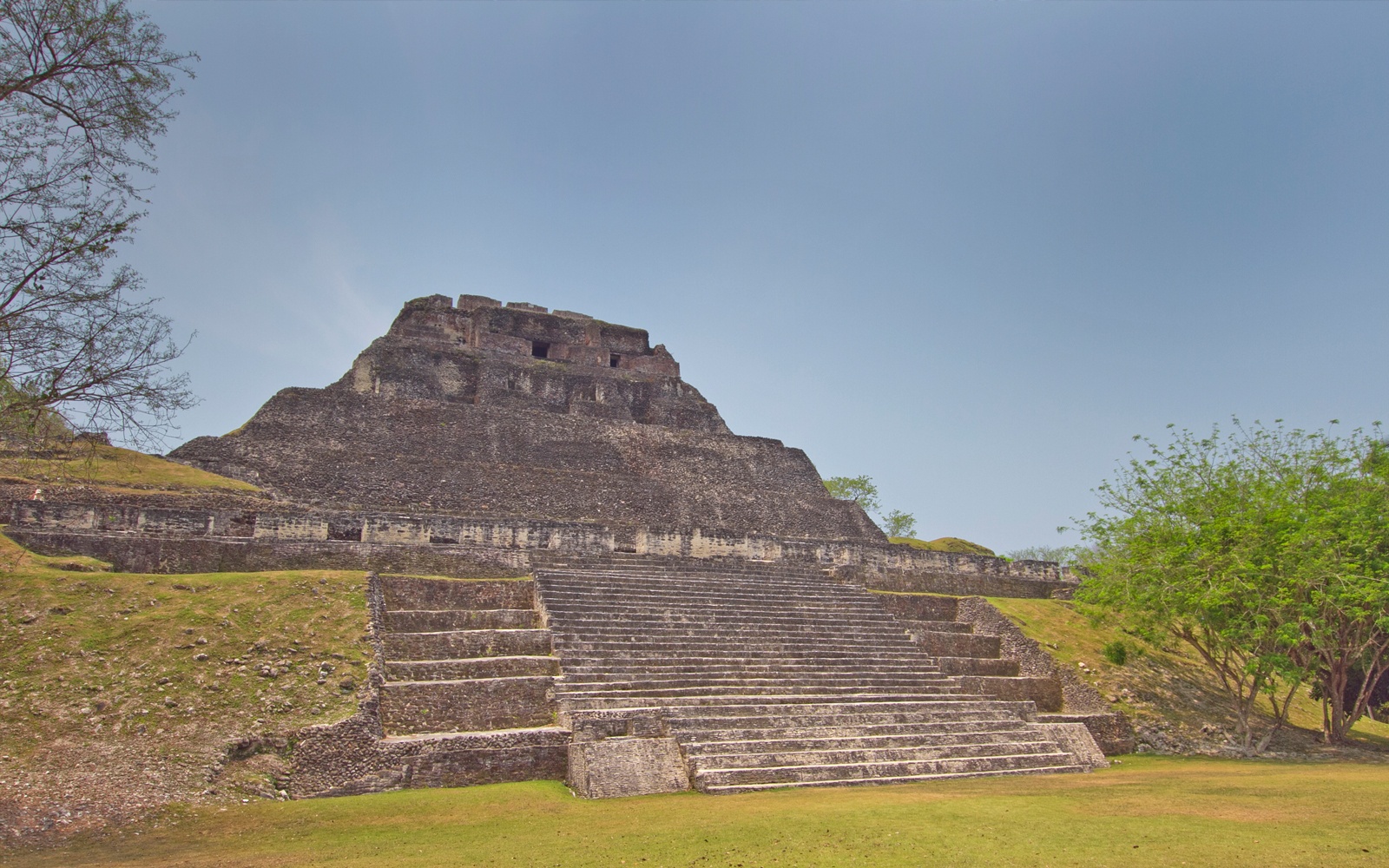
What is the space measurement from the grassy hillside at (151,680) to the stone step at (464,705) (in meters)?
0.44

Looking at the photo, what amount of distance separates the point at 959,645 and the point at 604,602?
5.62m

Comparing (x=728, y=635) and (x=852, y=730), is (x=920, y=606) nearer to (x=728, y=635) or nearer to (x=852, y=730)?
(x=728, y=635)

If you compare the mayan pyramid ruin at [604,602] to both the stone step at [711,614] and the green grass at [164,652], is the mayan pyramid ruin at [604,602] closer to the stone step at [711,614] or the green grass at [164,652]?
the stone step at [711,614]

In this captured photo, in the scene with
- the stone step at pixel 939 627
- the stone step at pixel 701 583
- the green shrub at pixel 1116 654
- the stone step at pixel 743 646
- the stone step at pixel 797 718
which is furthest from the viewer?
the stone step at pixel 939 627

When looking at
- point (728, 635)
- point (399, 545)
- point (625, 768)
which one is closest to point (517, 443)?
point (399, 545)

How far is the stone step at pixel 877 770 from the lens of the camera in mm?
7844

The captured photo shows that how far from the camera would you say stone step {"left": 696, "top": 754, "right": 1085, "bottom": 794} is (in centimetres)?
769

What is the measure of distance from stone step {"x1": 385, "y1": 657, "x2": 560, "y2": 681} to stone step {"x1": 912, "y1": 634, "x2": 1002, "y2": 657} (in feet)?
19.7

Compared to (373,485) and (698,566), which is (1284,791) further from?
(373,485)

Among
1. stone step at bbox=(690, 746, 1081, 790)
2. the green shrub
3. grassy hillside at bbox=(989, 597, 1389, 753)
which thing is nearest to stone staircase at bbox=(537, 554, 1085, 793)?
stone step at bbox=(690, 746, 1081, 790)

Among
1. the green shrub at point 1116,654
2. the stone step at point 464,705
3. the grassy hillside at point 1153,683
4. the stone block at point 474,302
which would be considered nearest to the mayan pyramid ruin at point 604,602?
the stone step at point 464,705

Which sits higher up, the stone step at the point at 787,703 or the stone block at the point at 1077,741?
the stone step at the point at 787,703

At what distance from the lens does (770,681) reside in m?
10.4

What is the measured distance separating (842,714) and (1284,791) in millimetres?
4180
